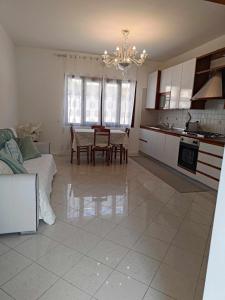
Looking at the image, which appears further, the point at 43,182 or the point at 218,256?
the point at 43,182

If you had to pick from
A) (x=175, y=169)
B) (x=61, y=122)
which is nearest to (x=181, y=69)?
(x=175, y=169)

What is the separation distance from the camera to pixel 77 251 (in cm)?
183

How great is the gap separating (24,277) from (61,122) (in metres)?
4.25

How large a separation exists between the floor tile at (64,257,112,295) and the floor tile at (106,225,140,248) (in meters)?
0.36

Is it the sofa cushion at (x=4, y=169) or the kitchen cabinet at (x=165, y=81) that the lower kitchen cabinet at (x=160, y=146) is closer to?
the kitchen cabinet at (x=165, y=81)

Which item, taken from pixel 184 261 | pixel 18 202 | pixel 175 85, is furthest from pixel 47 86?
pixel 184 261

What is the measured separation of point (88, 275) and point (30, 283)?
411 mm

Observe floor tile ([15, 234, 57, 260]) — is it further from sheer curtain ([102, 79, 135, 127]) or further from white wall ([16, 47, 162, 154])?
sheer curtain ([102, 79, 135, 127])

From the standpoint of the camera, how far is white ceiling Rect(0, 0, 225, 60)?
2816 mm

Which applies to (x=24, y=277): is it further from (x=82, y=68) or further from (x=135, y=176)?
(x=82, y=68)

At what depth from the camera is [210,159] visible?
10.9 feet

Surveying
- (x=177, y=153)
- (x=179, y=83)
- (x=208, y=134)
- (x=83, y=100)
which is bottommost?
(x=177, y=153)

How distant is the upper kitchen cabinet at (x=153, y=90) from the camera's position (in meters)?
5.34

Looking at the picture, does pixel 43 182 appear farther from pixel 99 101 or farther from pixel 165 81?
pixel 165 81
